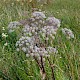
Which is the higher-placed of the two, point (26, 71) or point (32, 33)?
point (32, 33)

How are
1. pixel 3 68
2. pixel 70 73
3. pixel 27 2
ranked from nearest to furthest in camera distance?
pixel 70 73
pixel 3 68
pixel 27 2

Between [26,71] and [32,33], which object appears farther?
[26,71]

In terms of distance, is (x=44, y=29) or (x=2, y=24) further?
(x=2, y=24)

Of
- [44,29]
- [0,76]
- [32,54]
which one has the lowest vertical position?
[0,76]

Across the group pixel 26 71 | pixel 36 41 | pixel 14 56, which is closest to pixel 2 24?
pixel 14 56

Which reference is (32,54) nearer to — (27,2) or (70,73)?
(70,73)

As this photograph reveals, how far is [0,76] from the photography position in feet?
7.90

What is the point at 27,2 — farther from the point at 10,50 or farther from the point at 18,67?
the point at 18,67

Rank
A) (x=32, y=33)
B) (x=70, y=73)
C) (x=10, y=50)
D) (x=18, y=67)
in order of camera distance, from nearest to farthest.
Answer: (x=32, y=33) → (x=70, y=73) → (x=18, y=67) → (x=10, y=50)

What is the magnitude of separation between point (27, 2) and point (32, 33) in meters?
4.31

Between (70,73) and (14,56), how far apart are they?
2.50 feet

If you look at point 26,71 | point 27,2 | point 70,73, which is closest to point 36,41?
point 70,73

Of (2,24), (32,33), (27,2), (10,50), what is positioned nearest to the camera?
(32,33)

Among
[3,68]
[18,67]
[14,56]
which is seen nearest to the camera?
[18,67]
